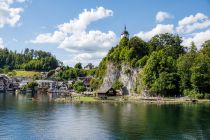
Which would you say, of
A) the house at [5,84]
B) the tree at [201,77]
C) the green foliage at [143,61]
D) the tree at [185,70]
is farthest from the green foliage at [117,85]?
the house at [5,84]

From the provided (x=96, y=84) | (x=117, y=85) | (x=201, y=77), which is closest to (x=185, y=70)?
(x=201, y=77)

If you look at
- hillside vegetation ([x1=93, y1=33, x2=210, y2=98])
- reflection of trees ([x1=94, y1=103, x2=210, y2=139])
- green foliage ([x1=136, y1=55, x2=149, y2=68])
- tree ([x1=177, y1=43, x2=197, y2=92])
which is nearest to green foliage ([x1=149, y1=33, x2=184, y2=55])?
hillside vegetation ([x1=93, y1=33, x2=210, y2=98])

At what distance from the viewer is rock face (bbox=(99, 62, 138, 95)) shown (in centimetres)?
11578

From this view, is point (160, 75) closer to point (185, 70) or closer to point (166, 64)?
point (166, 64)

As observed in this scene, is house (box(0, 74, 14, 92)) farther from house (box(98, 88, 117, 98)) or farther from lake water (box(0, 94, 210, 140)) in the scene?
lake water (box(0, 94, 210, 140))

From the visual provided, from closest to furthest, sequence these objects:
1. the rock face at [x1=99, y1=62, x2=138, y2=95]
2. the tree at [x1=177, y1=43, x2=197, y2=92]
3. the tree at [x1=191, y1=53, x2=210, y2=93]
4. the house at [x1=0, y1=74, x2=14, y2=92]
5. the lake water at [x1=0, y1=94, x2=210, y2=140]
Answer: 1. the lake water at [x1=0, y1=94, x2=210, y2=140]
2. the tree at [x1=191, y1=53, x2=210, y2=93]
3. the tree at [x1=177, y1=43, x2=197, y2=92]
4. the rock face at [x1=99, y1=62, x2=138, y2=95]
5. the house at [x1=0, y1=74, x2=14, y2=92]

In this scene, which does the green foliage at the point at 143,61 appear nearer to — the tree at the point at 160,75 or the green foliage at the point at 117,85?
the tree at the point at 160,75

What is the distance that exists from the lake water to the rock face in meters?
42.7

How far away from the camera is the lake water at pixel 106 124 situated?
4675cm

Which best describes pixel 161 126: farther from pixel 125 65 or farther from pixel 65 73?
pixel 65 73

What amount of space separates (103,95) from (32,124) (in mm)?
53979

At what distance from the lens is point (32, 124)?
A: 55.3 metres

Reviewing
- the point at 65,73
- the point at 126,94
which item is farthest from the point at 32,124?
the point at 65,73

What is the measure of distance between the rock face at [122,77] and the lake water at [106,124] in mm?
42695
